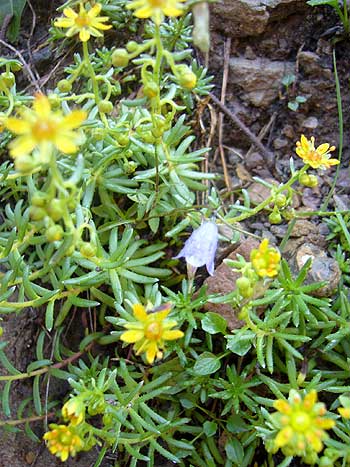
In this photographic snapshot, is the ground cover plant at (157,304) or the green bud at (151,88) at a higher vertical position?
the green bud at (151,88)

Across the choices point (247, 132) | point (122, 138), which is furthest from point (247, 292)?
point (247, 132)

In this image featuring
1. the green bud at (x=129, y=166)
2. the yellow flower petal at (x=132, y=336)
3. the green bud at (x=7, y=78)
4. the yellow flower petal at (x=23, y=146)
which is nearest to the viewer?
the yellow flower petal at (x=23, y=146)

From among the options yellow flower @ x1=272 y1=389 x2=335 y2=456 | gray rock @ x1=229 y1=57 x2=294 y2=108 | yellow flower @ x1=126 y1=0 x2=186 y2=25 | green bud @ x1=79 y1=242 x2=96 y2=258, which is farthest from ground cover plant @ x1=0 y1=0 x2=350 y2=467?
yellow flower @ x1=272 y1=389 x2=335 y2=456

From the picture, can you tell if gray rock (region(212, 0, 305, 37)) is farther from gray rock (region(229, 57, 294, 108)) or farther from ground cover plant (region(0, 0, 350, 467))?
ground cover plant (region(0, 0, 350, 467))

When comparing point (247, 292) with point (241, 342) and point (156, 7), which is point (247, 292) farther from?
point (156, 7)

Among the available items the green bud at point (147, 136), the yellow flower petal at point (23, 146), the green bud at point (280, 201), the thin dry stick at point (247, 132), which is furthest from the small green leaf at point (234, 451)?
the yellow flower petal at point (23, 146)

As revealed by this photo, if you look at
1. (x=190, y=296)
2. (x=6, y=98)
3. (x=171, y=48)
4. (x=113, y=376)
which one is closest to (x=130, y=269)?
(x=190, y=296)

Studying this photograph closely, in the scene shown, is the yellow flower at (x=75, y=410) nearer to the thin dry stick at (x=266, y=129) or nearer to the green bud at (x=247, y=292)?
the green bud at (x=247, y=292)
